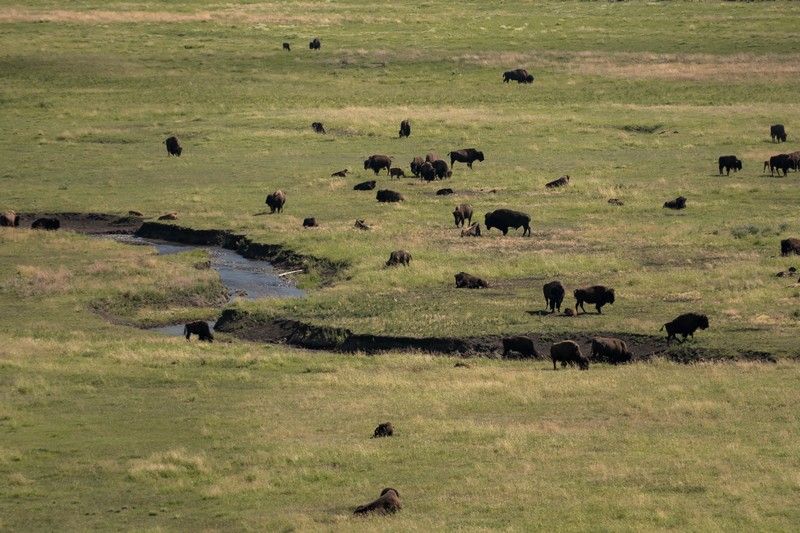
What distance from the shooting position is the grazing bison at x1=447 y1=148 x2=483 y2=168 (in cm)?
5891

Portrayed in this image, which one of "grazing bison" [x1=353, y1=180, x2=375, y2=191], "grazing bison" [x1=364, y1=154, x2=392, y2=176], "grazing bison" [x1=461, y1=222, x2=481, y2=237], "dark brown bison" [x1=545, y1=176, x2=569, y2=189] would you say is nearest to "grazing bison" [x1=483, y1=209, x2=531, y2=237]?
"grazing bison" [x1=461, y1=222, x2=481, y2=237]

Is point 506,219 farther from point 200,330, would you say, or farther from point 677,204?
point 200,330

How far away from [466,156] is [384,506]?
3763cm

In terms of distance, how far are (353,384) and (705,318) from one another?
25.9 feet

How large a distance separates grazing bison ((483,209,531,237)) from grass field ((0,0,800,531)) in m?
0.43

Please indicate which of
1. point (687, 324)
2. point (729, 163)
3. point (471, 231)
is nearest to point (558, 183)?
point (729, 163)

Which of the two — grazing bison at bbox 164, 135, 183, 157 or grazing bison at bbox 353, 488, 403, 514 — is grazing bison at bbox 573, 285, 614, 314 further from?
grazing bison at bbox 164, 135, 183, 157

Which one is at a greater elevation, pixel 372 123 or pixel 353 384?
pixel 372 123

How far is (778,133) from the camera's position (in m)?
63.8

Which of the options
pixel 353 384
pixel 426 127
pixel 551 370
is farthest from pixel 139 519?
pixel 426 127

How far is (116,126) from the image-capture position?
223 feet

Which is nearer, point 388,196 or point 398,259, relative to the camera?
point 398,259

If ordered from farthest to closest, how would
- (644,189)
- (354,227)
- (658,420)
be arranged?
(644,189) → (354,227) → (658,420)

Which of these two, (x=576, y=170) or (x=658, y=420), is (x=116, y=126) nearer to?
(x=576, y=170)
